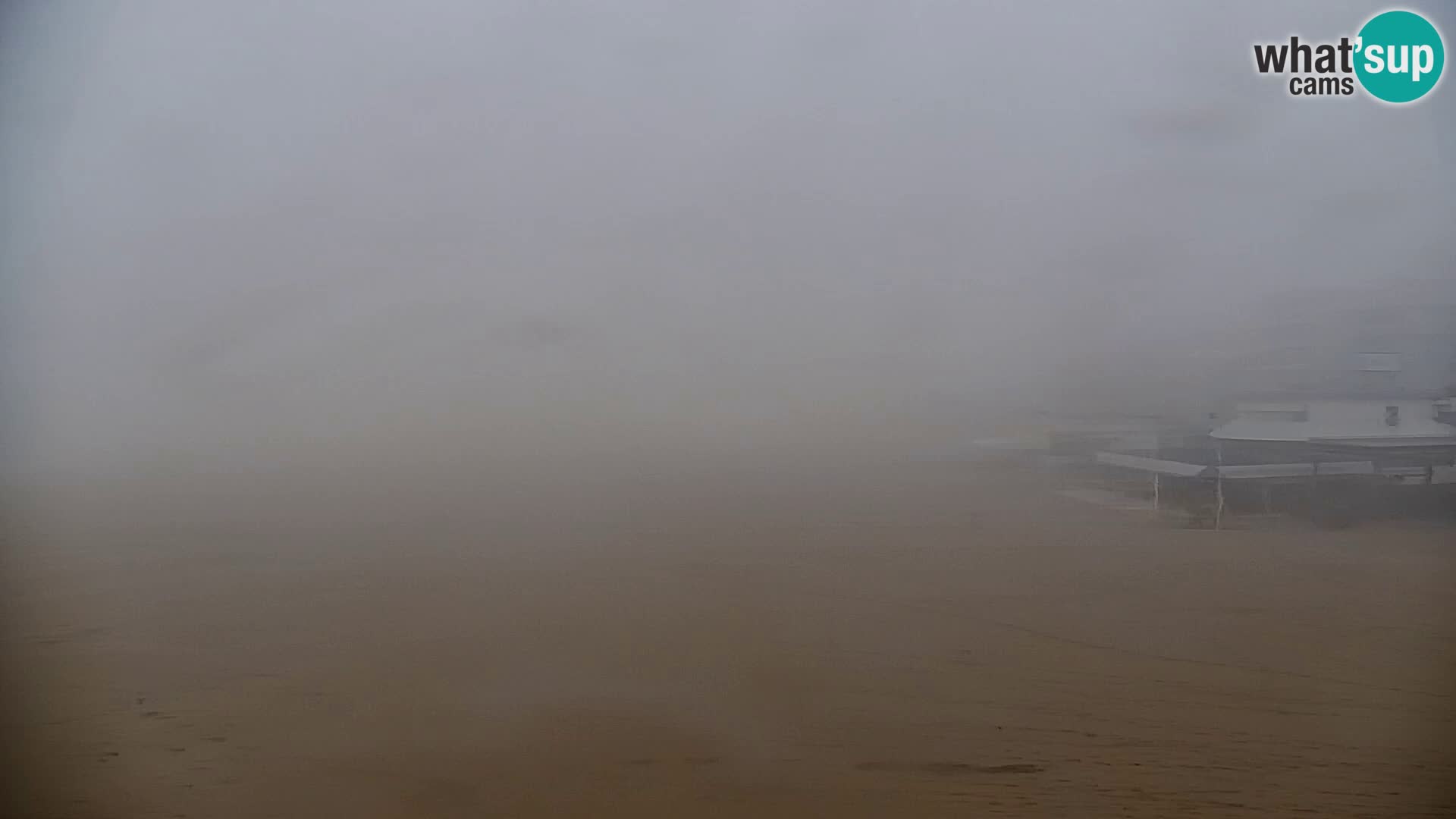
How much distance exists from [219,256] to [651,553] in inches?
31.9

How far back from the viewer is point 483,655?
4.31 ft

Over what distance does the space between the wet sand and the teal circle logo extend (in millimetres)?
670

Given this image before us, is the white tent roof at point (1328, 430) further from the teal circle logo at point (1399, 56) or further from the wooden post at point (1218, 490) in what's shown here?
the teal circle logo at point (1399, 56)

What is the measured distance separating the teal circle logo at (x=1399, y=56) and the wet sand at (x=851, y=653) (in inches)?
26.4

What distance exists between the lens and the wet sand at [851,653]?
130 cm

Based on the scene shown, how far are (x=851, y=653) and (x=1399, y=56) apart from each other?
4.00 feet

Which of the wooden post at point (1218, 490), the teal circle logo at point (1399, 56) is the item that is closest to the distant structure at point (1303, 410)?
the wooden post at point (1218, 490)

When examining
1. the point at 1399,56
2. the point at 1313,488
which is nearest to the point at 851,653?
the point at 1313,488

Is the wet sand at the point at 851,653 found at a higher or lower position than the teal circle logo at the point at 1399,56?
lower

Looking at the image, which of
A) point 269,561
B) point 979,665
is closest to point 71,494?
point 269,561

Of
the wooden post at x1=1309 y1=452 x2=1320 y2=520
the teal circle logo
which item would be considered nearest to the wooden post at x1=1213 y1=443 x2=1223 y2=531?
the wooden post at x1=1309 y1=452 x2=1320 y2=520

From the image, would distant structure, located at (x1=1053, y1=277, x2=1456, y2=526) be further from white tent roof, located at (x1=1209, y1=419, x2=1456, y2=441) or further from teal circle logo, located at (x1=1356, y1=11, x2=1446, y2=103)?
teal circle logo, located at (x1=1356, y1=11, x2=1446, y2=103)

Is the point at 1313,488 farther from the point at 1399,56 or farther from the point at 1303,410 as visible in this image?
the point at 1399,56

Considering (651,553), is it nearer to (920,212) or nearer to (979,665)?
(979,665)
